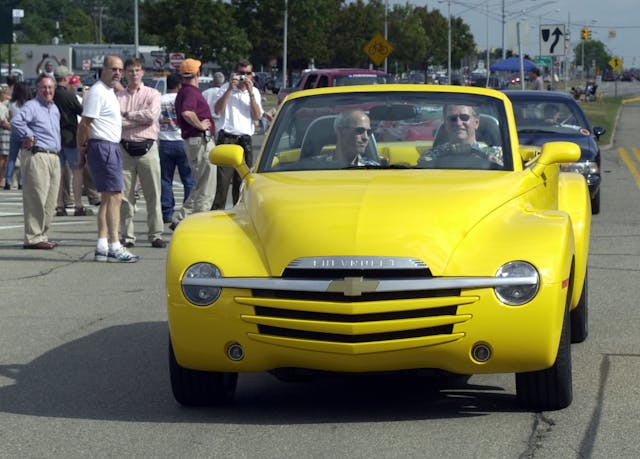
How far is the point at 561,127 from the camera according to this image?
18.2 meters

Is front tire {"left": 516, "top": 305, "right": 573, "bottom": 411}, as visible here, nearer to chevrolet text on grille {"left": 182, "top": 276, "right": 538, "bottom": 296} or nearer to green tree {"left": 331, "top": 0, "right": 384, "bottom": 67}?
chevrolet text on grille {"left": 182, "top": 276, "right": 538, "bottom": 296}

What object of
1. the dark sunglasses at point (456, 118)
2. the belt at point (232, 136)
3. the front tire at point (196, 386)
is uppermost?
the dark sunglasses at point (456, 118)

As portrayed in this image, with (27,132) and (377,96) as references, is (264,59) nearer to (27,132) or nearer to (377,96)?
(27,132)

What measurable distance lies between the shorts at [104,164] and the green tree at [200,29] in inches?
2491

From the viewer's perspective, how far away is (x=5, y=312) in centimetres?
1043

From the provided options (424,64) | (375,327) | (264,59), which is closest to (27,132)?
(375,327)

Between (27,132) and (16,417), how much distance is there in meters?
8.19

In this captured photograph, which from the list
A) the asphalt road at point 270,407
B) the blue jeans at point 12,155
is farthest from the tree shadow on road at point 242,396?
the blue jeans at point 12,155

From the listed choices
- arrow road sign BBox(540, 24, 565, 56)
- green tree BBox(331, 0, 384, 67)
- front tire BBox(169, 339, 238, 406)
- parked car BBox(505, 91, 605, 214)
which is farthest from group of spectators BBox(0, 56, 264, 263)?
green tree BBox(331, 0, 384, 67)

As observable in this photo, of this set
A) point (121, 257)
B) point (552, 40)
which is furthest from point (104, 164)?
point (552, 40)

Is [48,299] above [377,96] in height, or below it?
below

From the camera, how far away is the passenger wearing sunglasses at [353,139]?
7.90 m

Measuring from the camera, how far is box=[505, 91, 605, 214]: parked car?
56.9ft

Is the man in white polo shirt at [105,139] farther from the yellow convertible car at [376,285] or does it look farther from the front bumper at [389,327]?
the front bumper at [389,327]
